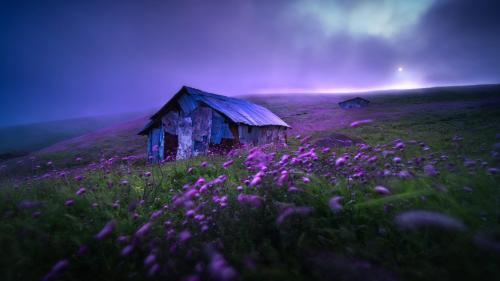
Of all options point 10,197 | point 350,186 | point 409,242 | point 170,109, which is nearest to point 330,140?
point 170,109

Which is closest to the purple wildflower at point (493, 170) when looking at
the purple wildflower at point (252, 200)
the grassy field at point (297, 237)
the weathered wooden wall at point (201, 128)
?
the grassy field at point (297, 237)

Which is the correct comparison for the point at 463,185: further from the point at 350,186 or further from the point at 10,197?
the point at 10,197

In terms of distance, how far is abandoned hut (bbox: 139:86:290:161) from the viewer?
14086 millimetres

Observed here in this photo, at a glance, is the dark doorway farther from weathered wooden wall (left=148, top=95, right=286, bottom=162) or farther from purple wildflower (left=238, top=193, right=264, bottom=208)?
purple wildflower (left=238, top=193, right=264, bottom=208)

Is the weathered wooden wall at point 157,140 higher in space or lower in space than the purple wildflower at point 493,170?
lower

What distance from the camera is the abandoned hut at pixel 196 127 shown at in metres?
14.1

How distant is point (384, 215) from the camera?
237 cm

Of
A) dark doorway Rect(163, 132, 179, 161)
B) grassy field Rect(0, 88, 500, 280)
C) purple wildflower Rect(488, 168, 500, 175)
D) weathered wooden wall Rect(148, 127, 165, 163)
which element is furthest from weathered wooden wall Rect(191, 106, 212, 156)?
purple wildflower Rect(488, 168, 500, 175)

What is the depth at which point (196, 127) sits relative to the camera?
14.9 m

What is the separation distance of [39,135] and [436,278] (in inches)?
4106

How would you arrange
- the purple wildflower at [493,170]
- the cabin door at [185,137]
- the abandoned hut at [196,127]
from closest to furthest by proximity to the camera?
1. the purple wildflower at [493,170]
2. the abandoned hut at [196,127]
3. the cabin door at [185,137]

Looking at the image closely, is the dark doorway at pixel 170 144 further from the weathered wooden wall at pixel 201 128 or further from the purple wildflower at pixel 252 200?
the purple wildflower at pixel 252 200

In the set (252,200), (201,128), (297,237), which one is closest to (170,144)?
(201,128)

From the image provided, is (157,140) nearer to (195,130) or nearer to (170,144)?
(170,144)
